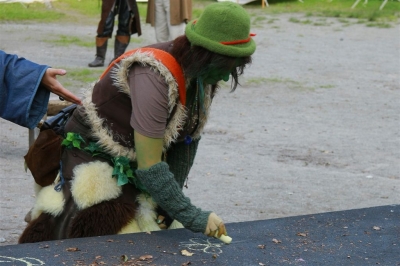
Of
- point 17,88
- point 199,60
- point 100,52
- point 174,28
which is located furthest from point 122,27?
point 199,60

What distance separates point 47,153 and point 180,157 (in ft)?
1.65

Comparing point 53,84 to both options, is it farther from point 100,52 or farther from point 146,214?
point 100,52

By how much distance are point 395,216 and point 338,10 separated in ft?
41.9

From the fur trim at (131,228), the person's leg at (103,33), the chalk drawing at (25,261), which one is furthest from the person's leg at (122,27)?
the chalk drawing at (25,261)

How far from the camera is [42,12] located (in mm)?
13867

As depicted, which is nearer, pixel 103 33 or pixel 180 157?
pixel 180 157

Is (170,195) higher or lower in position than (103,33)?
higher

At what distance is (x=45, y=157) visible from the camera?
2873mm

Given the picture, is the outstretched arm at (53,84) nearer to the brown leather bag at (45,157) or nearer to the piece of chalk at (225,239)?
the brown leather bag at (45,157)

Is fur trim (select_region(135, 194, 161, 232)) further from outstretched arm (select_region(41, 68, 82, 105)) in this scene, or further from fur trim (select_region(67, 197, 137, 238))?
outstretched arm (select_region(41, 68, 82, 105))

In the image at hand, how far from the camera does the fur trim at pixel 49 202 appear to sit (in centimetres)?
283

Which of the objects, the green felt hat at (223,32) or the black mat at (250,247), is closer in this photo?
the black mat at (250,247)

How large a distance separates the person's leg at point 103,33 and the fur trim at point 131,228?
655 centimetres

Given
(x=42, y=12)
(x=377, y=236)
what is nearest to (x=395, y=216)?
(x=377, y=236)
